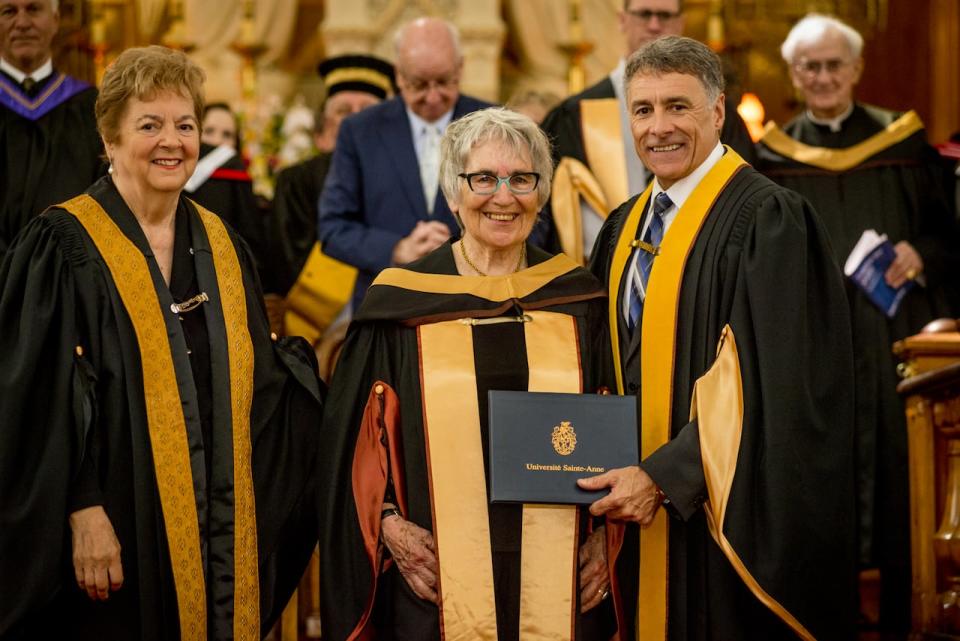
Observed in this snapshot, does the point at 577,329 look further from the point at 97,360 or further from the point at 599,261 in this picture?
the point at 97,360

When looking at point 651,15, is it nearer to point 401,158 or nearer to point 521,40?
point 401,158

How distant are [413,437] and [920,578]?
1.92 metres

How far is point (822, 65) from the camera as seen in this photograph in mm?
6148

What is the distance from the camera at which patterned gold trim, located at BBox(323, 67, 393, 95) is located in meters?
7.50

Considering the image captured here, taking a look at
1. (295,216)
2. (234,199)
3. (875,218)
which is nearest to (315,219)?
(295,216)

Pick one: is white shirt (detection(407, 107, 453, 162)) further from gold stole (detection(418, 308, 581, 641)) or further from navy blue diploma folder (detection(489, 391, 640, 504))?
navy blue diploma folder (detection(489, 391, 640, 504))

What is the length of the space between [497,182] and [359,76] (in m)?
3.91

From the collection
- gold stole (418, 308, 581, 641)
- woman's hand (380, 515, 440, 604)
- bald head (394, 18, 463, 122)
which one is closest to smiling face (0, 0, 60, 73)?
bald head (394, 18, 463, 122)

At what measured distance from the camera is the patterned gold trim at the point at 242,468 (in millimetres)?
3850

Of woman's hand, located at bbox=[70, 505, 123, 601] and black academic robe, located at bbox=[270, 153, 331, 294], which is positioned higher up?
black academic robe, located at bbox=[270, 153, 331, 294]

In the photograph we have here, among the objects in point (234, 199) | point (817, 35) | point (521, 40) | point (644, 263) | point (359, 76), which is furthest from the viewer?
point (521, 40)

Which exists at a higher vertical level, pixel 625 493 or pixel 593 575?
pixel 625 493

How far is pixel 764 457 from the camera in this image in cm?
359

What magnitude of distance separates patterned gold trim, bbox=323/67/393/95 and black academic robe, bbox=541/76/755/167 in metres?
2.02
